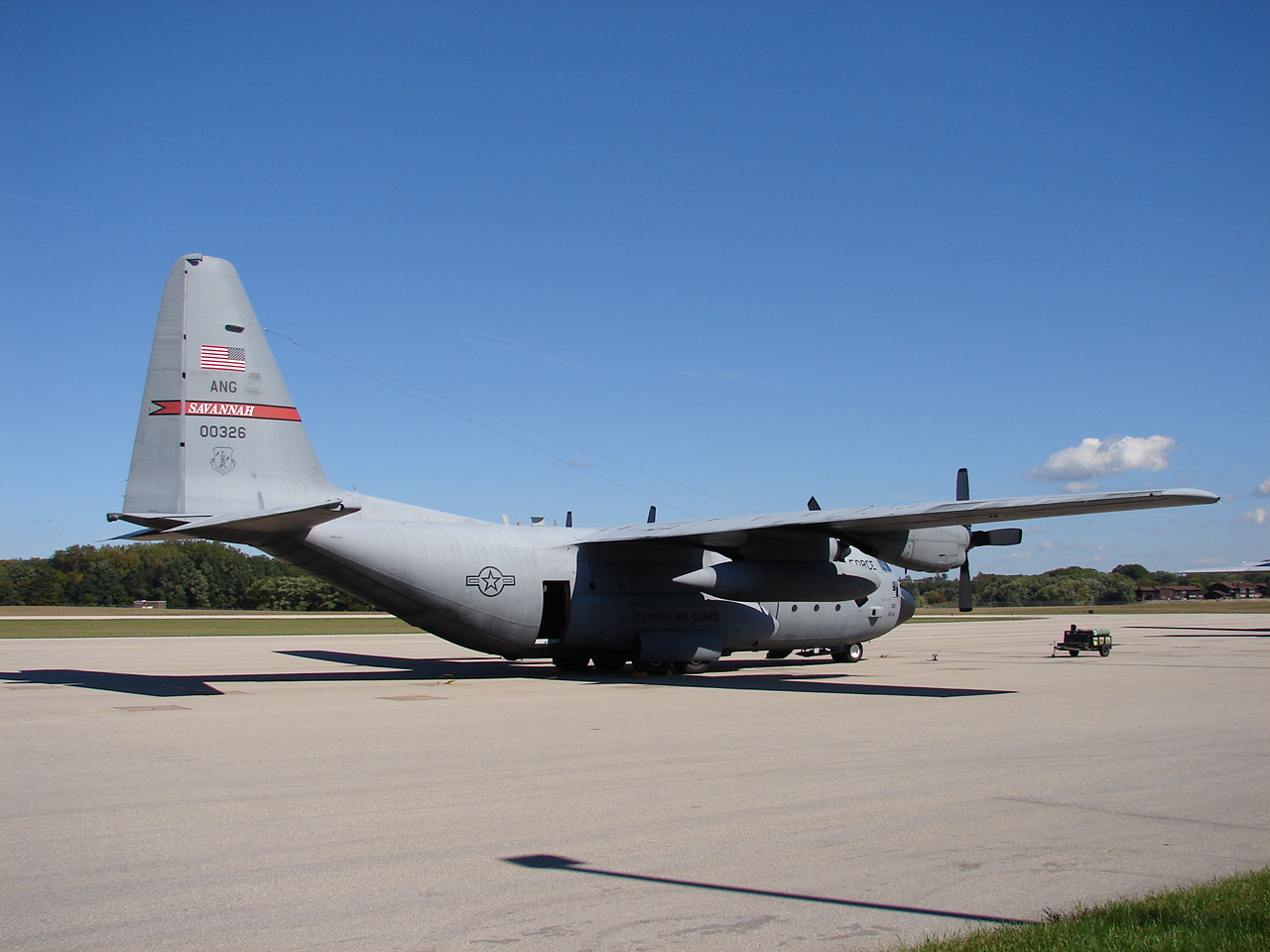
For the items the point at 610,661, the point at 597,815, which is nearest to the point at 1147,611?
the point at 610,661

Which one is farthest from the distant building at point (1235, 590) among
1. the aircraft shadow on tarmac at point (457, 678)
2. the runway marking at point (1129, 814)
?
the runway marking at point (1129, 814)

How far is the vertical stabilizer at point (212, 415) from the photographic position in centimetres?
1802

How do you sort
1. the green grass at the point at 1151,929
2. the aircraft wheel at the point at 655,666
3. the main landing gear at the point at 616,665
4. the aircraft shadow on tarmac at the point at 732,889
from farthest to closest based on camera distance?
the main landing gear at the point at 616,665
the aircraft wheel at the point at 655,666
the aircraft shadow on tarmac at the point at 732,889
the green grass at the point at 1151,929

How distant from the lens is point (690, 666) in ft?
79.3

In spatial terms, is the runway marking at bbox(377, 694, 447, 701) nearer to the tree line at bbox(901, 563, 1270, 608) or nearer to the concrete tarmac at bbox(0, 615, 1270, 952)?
the concrete tarmac at bbox(0, 615, 1270, 952)

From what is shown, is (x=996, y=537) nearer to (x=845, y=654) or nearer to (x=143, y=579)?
(x=845, y=654)

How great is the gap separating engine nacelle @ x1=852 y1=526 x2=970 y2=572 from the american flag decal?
12800 mm

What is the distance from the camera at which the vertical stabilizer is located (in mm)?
18016

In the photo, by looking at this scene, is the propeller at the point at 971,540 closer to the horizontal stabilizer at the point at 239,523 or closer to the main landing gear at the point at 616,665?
the main landing gear at the point at 616,665

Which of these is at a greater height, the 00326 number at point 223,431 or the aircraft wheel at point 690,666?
the 00326 number at point 223,431

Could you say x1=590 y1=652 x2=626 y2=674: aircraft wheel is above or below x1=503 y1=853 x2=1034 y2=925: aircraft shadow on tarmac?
above

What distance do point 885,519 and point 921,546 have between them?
2.98m

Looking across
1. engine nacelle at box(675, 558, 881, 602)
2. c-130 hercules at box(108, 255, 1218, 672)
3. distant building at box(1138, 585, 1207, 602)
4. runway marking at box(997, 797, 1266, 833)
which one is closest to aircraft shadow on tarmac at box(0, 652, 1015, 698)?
c-130 hercules at box(108, 255, 1218, 672)

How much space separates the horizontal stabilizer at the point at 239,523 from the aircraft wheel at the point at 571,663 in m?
7.00
